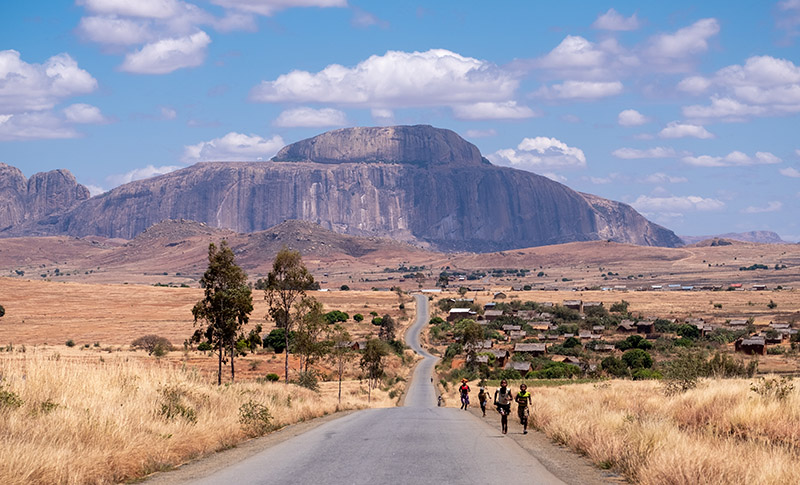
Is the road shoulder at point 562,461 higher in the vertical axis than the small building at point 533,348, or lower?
higher

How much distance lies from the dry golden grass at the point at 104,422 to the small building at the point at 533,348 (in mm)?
69217

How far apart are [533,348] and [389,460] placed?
254 ft

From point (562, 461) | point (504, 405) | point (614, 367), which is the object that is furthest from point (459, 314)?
point (562, 461)

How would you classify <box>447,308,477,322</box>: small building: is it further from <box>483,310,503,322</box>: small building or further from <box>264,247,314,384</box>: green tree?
<box>264,247,314,384</box>: green tree

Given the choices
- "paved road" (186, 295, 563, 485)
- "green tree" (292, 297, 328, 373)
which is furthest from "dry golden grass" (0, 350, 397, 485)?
"green tree" (292, 297, 328, 373)

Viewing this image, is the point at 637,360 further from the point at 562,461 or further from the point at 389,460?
the point at 389,460

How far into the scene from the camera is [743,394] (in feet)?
71.6

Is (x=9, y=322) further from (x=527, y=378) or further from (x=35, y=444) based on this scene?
(x=35, y=444)

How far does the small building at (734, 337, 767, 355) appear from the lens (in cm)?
7638

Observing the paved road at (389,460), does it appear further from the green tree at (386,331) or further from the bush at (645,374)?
the green tree at (386,331)

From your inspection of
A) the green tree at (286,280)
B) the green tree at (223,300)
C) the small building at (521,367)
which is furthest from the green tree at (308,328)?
the small building at (521,367)

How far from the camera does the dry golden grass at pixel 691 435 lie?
12.1 meters

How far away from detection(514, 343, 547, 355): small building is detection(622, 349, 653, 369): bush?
14989mm

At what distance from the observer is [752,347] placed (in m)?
76.7
